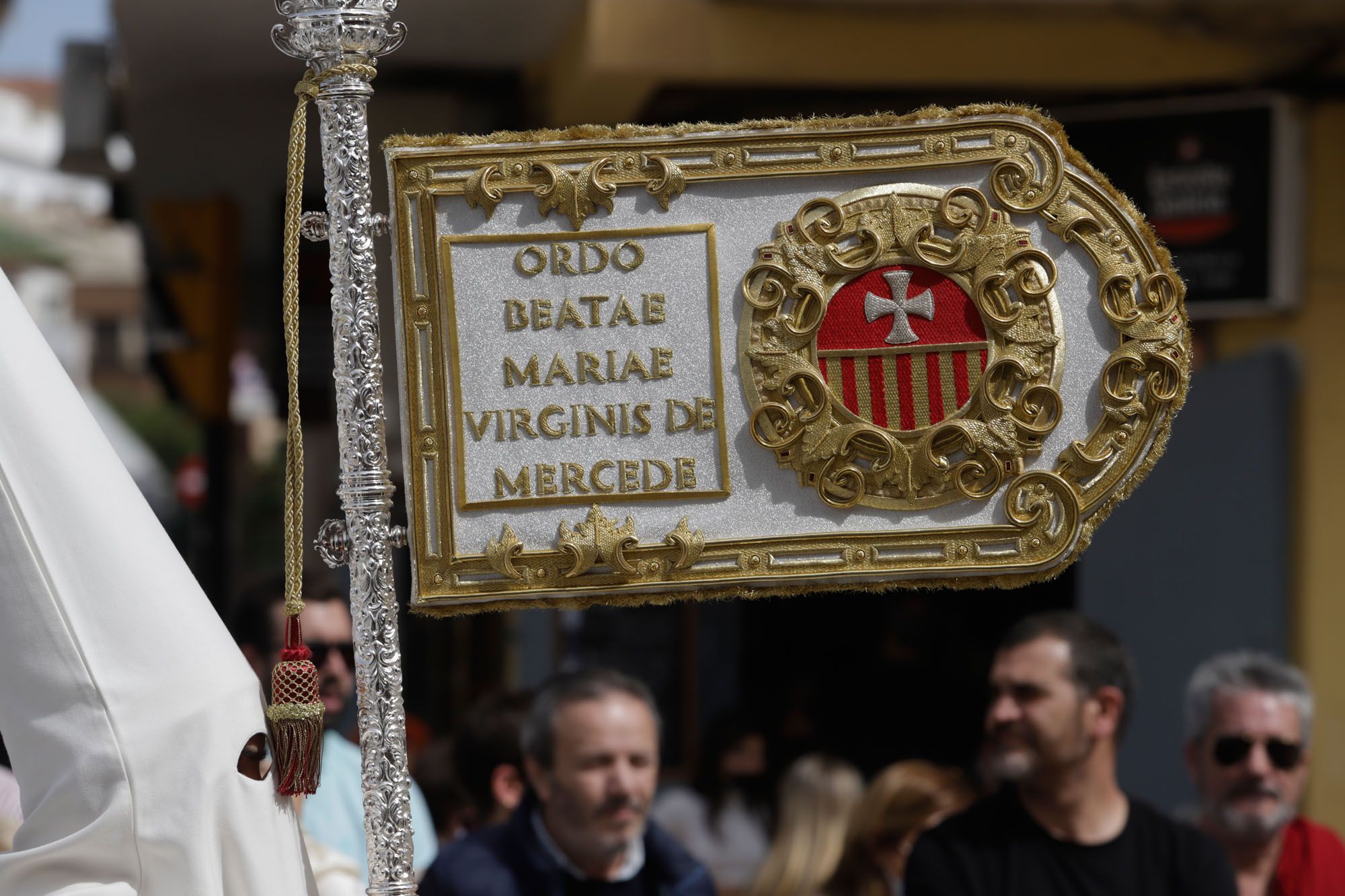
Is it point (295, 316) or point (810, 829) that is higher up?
point (295, 316)

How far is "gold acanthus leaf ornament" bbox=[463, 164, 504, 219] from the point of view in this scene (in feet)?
6.23

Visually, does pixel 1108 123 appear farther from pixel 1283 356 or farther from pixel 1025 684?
pixel 1025 684

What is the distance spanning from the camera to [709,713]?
25.9 ft

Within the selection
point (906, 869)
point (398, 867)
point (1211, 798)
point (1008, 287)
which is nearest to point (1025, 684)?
point (906, 869)

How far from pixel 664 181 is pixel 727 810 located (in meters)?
4.24

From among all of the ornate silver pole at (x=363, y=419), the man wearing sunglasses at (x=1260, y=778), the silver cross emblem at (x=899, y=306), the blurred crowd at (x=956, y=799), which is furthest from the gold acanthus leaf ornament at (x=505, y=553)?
the man wearing sunglasses at (x=1260, y=778)

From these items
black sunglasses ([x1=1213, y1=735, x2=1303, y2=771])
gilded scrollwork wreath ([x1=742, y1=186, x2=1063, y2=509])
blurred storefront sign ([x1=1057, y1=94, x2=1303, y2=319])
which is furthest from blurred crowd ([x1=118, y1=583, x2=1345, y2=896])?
blurred storefront sign ([x1=1057, y1=94, x2=1303, y2=319])

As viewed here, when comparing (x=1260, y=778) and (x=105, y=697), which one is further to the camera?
(x=1260, y=778)

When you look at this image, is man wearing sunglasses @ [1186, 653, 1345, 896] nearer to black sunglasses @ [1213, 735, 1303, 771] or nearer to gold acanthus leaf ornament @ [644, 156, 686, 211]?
black sunglasses @ [1213, 735, 1303, 771]

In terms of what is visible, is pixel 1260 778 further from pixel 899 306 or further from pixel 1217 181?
pixel 1217 181

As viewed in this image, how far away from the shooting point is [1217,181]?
217 inches

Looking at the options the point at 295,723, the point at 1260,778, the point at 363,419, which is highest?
the point at 363,419

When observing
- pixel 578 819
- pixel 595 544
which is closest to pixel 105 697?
pixel 595 544

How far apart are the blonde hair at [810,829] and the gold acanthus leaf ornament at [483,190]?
266 cm
